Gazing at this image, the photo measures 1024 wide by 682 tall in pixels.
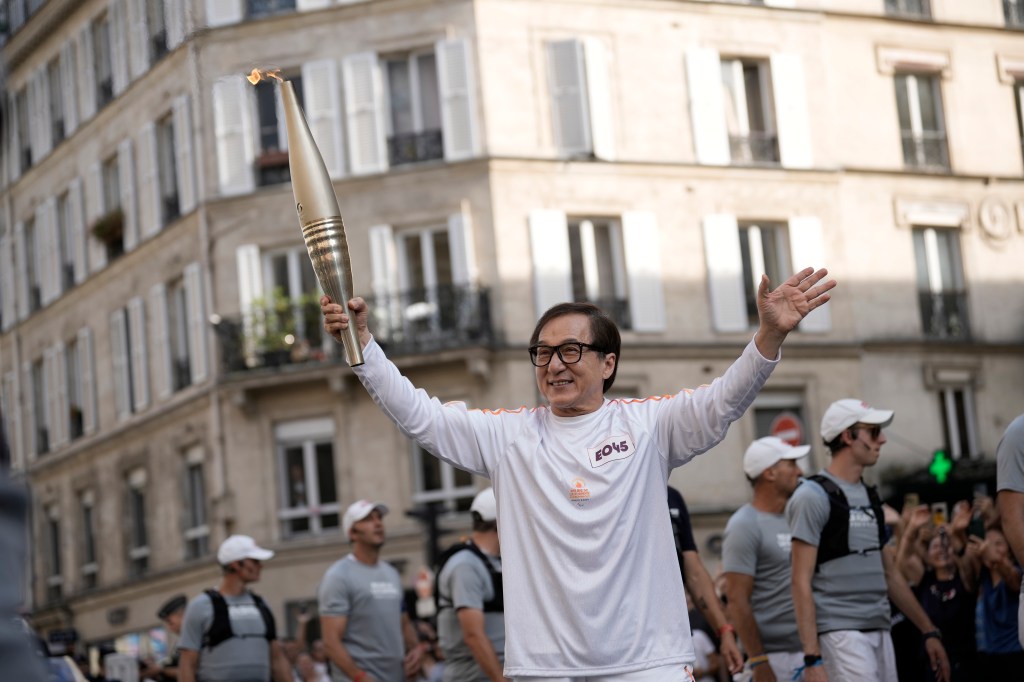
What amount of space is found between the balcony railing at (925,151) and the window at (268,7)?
42.1ft

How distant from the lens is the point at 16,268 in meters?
42.5

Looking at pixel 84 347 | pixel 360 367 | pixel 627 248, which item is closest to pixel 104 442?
pixel 84 347

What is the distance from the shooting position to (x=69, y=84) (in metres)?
40.0

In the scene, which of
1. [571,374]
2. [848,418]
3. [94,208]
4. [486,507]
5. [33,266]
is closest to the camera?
[571,374]

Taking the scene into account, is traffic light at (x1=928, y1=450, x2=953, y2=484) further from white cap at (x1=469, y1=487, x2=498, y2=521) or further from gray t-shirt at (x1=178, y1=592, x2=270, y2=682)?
white cap at (x1=469, y1=487, x2=498, y2=521)

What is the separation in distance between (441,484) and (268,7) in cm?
998

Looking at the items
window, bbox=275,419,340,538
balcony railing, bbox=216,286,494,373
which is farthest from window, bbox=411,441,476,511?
balcony railing, bbox=216,286,494,373

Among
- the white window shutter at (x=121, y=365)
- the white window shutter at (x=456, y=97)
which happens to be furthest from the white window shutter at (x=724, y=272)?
the white window shutter at (x=121, y=365)

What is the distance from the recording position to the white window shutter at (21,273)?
42.3 meters

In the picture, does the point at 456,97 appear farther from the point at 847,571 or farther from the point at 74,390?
the point at 847,571

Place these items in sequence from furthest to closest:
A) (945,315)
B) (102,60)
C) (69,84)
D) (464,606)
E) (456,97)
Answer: (69,84), (102,60), (945,315), (456,97), (464,606)

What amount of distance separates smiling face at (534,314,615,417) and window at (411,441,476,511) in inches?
993

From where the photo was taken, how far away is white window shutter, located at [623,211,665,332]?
32.3 m

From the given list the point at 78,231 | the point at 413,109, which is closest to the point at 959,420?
the point at 413,109
